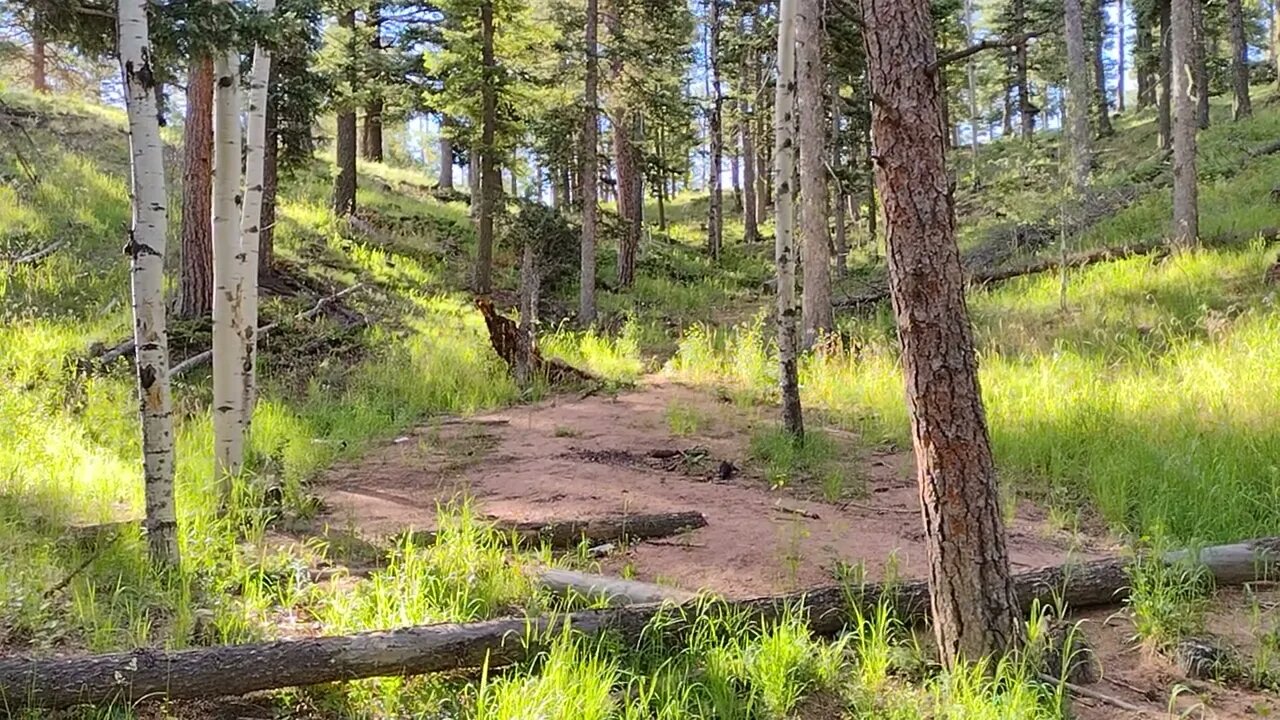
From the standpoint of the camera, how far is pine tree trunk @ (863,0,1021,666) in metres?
3.20

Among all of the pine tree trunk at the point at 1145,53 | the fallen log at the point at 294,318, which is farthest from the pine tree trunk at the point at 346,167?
the pine tree trunk at the point at 1145,53

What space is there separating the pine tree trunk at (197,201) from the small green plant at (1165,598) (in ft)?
34.0

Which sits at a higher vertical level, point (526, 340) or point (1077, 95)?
point (1077, 95)

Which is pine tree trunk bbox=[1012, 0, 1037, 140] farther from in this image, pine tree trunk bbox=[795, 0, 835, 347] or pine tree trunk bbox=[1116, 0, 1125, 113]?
pine tree trunk bbox=[795, 0, 835, 347]

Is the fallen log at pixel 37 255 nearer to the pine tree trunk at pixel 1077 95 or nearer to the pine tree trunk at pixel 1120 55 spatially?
the pine tree trunk at pixel 1077 95

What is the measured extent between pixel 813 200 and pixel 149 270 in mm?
8669

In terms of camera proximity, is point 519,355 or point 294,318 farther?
point 294,318

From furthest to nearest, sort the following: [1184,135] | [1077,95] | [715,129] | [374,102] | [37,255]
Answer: [715,129] < [374,102] < [1077,95] < [1184,135] < [37,255]

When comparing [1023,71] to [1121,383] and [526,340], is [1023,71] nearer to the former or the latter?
[1121,383]

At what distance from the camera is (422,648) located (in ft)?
10.7

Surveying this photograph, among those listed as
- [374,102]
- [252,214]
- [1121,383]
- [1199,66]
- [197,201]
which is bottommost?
[1121,383]

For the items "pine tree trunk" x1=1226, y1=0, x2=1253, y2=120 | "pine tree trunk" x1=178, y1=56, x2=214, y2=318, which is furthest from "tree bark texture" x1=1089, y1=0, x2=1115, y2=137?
"pine tree trunk" x1=178, y1=56, x2=214, y2=318

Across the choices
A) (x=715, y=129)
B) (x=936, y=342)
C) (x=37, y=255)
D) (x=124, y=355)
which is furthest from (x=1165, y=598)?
(x=715, y=129)

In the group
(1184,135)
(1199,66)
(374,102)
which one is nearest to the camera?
(1184,135)
